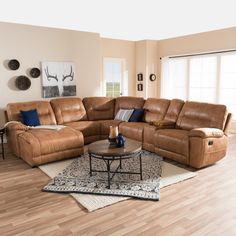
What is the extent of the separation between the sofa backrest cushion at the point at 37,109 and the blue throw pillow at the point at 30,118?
0.14m

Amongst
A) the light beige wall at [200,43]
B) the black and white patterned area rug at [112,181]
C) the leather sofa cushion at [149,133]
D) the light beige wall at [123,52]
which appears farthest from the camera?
the light beige wall at [123,52]

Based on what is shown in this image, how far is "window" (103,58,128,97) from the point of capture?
7.64m

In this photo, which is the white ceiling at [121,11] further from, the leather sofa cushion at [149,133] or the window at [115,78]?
the window at [115,78]

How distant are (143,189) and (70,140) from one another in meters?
1.64

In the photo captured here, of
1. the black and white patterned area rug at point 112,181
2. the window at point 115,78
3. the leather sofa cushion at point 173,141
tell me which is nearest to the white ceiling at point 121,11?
the leather sofa cushion at point 173,141

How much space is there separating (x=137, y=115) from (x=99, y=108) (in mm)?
1005

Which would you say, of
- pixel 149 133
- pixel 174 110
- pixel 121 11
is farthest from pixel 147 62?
pixel 121 11

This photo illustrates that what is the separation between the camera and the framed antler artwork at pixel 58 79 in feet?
19.1

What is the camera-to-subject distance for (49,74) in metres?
5.85

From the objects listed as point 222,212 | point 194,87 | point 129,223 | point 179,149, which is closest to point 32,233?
point 129,223

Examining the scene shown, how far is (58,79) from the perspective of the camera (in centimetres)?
599

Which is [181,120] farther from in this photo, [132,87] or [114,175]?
[132,87]

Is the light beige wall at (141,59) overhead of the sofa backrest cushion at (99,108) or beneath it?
overhead

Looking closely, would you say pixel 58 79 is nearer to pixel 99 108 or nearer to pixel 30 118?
pixel 99 108
